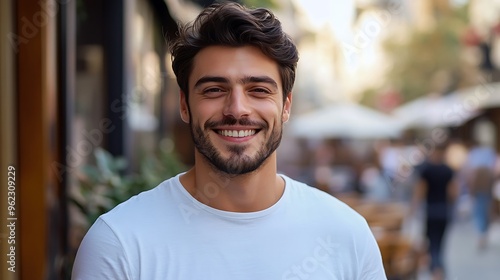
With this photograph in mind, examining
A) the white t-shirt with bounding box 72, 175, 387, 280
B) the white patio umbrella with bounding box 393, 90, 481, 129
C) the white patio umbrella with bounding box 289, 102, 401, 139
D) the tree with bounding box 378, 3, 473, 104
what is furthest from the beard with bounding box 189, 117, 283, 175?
the tree with bounding box 378, 3, 473, 104

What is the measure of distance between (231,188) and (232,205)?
5 centimetres

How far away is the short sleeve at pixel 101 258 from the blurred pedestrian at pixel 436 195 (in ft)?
23.2

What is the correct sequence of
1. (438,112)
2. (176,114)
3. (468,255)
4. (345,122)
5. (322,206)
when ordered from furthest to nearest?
1. (438,112)
2. (345,122)
3. (176,114)
4. (468,255)
5. (322,206)

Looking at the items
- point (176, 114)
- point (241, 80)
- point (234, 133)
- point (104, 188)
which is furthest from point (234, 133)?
point (176, 114)

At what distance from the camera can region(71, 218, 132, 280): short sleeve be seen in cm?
177

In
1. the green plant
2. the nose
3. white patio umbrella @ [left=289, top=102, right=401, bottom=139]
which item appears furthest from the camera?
white patio umbrella @ [left=289, top=102, right=401, bottom=139]

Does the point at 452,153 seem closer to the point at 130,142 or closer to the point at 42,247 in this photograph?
the point at 130,142

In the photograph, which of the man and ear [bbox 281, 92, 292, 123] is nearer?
the man

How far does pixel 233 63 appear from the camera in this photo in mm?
1920

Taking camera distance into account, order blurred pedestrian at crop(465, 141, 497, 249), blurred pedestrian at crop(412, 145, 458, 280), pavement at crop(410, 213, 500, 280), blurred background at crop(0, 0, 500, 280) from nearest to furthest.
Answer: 1. blurred background at crop(0, 0, 500, 280)
2. blurred pedestrian at crop(412, 145, 458, 280)
3. pavement at crop(410, 213, 500, 280)
4. blurred pedestrian at crop(465, 141, 497, 249)

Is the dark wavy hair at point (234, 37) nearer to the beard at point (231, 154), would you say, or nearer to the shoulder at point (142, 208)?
the beard at point (231, 154)

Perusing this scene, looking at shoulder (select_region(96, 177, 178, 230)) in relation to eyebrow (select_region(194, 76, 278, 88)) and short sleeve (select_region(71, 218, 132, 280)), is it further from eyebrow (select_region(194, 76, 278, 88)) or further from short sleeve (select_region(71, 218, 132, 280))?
eyebrow (select_region(194, 76, 278, 88))

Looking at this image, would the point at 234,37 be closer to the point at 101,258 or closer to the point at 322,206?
the point at 322,206

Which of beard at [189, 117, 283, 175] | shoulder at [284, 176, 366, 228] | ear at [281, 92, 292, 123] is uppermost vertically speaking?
ear at [281, 92, 292, 123]
